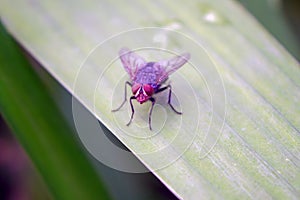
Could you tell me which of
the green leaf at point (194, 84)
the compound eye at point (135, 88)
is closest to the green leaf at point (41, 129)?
the green leaf at point (194, 84)

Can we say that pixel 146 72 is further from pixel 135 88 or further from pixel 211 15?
pixel 211 15

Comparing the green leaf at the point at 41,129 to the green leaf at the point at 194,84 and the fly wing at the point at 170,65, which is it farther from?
the fly wing at the point at 170,65

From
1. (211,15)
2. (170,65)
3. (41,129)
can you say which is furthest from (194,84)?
(41,129)

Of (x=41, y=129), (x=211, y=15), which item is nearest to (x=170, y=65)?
(x=211, y=15)

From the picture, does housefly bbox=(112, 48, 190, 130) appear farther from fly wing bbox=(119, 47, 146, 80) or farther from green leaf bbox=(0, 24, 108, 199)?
green leaf bbox=(0, 24, 108, 199)

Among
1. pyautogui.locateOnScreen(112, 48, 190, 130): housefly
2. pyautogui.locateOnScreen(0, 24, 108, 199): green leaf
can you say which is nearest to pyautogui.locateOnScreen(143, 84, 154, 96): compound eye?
pyautogui.locateOnScreen(112, 48, 190, 130): housefly

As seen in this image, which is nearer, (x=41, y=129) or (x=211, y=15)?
(x=41, y=129)

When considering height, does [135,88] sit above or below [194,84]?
above
